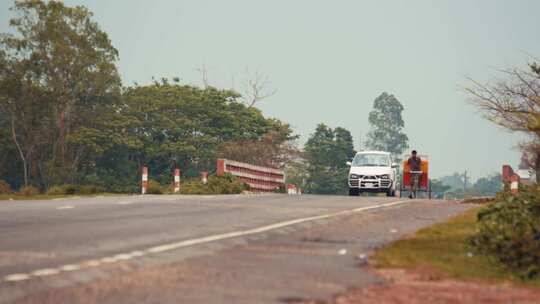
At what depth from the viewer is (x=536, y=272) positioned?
32.3 ft

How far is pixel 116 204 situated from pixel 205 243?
31.7 feet

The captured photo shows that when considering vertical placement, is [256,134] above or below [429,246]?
above

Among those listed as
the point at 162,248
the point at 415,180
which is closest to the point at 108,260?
the point at 162,248

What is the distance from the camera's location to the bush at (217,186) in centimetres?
3475

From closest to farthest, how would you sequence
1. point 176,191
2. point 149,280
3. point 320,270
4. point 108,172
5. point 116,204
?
point 149,280 → point 320,270 → point 116,204 → point 176,191 → point 108,172

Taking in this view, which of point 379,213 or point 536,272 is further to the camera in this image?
point 379,213

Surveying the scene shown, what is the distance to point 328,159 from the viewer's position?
134000 mm

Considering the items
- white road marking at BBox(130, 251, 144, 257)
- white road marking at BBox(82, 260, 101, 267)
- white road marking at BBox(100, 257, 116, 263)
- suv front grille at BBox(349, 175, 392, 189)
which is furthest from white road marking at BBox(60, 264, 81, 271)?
suv front grille at BBox(349, 175, 392, 189)

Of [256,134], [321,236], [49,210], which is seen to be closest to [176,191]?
[49,210]

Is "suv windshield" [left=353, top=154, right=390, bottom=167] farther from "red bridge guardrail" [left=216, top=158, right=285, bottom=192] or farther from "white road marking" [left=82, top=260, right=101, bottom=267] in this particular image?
"white road marking" [left=82, top=260, right=101, bottom=267]

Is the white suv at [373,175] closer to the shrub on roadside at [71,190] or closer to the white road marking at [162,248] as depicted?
the shrub on roadside at [71,190]

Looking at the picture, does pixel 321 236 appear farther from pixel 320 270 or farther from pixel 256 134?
pixel 256 134

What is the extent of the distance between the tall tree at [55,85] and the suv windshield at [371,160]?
4182 centimetres

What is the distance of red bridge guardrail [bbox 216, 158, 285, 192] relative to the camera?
3719cm
